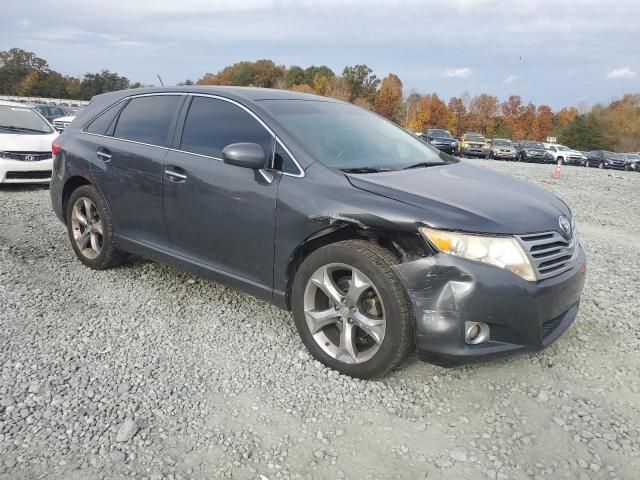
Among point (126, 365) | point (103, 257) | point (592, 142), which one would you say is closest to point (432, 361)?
point (126, 365)

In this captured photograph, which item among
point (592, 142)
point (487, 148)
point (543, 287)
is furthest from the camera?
point (592, 142)

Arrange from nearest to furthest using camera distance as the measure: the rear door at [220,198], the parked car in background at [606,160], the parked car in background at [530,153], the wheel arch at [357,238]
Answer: the wheel arch at [357,238], the rear door at [220,198], the parked car in background at [606,160], the parked car in background at [530,153]

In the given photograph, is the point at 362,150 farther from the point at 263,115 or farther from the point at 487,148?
the point at 487,148

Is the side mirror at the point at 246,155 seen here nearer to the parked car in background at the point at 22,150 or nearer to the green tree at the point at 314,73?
the parked car in background at the point at 22,150

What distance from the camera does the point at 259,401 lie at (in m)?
2.87

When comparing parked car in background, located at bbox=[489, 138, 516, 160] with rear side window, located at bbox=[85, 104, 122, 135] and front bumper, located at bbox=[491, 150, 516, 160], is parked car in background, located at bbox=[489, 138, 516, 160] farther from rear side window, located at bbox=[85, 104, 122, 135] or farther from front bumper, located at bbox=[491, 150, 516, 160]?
rear side window, located at bbox=[85, 104, 122, 135]

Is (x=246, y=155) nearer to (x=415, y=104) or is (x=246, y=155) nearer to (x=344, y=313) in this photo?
(x=344, y=313)

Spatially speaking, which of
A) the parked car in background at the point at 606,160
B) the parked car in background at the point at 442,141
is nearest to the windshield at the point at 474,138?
the parked car in background at the point at 442,141

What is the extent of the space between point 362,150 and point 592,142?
7445 centimetres

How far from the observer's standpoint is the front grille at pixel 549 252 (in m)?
2.83

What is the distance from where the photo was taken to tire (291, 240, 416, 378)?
2.83 m

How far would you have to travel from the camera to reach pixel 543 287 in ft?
9.20

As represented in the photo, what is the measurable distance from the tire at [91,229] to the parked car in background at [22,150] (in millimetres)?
4520

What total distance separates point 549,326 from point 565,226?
0.69m
